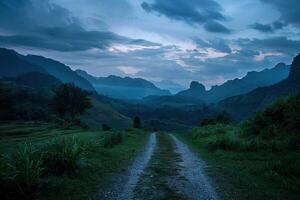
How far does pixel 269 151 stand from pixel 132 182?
12.9 meters

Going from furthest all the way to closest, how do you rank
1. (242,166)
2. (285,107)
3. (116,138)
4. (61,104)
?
(61,104), (116,138), (285,107), (242,166)

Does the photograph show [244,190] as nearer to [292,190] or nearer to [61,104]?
[292,190]

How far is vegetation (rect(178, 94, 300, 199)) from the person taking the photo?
11.3 meters

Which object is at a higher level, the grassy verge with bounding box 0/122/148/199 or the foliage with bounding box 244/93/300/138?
the foliage with bounding box 244/93/300/138

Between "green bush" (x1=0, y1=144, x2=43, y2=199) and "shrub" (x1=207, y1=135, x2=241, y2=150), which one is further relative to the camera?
"shrub" (x1=207, y1=135, x2=241, y2=150)

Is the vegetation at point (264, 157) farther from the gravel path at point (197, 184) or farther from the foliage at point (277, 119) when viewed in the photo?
the gravel path at point (197, 184)

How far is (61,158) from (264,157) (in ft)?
42.2

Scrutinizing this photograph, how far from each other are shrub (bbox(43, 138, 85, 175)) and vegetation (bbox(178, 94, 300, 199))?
234 inches

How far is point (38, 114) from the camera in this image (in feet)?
306

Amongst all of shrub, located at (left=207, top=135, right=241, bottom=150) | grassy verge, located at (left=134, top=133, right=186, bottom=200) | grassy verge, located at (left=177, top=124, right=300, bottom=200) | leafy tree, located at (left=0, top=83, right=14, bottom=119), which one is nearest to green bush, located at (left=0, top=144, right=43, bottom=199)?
grassy verge, located at (left=134, top=133, right=186, bottom=200)

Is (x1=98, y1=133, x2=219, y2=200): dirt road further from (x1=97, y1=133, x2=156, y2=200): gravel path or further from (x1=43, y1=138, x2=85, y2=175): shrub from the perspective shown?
(x1=43, y1=138, x2=85, y2=175): shrub

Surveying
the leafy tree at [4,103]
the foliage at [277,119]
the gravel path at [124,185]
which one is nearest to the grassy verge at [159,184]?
the gravel path at [124,185]

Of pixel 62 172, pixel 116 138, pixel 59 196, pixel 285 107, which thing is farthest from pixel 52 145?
pixel 285 107

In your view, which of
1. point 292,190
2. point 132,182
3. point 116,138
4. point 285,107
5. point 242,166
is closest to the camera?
point 292,190
